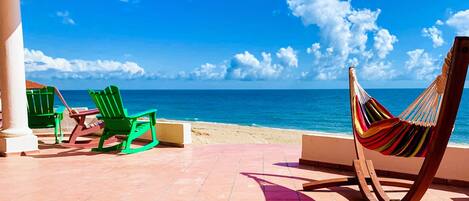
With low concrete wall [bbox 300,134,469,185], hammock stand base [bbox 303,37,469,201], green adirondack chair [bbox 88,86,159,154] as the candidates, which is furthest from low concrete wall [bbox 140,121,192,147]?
hammock stand base [bbox 303,37,469,201]

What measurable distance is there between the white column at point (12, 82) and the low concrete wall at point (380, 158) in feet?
11.3

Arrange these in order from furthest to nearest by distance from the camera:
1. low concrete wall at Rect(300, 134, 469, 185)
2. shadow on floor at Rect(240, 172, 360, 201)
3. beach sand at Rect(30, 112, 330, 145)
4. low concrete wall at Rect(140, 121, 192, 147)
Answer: beach sand at Rect(30, 112, 330, 145)
low concrete wall at Rect(140, 121, 192, 147)
low concrete wall at Rect(300, 134, 469, 185)
shadow on floor at Rect(240, 172, 360, 201)

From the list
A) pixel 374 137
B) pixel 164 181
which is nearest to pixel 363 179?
pixel 374 137

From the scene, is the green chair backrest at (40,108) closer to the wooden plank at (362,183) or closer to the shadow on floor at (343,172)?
the shadow on floor at (343,172)

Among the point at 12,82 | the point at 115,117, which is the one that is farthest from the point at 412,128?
the point at 12,82

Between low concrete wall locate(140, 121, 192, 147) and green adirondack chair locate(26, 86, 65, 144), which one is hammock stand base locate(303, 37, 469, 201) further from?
green adirondack chair locate(26, 86, 65, 144)

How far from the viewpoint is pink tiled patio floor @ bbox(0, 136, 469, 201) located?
2979mm

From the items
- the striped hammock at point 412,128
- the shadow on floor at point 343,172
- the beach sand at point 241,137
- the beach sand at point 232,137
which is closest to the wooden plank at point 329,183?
the striped hammock at point 412,128

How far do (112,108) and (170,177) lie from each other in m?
1.65

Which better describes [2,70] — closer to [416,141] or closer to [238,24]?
[416,141]

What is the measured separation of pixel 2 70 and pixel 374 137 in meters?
4.28

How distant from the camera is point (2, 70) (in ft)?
15.1

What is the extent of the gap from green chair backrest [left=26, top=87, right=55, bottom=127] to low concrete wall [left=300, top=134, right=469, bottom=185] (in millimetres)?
3689

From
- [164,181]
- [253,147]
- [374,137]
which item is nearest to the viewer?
[374,137]
